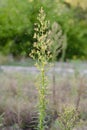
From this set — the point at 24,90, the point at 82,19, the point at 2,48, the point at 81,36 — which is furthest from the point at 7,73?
the point at 82,19

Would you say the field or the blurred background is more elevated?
the blurred background

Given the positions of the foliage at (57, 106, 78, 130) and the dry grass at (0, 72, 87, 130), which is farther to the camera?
the dry grass at (0, 72, 87, 130)

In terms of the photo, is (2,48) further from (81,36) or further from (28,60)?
(81,36)

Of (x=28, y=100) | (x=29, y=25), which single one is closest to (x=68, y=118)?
(x=28, y=100)

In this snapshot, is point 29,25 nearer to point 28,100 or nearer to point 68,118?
point 28,100

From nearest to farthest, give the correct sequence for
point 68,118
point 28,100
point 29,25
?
point 68,118
point 28,100
point 29,25

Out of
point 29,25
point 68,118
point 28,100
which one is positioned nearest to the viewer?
point 68,118

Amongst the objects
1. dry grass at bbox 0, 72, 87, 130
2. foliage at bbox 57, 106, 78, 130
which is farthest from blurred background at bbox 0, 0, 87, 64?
foliage at bbox 57, 106, 78, 130

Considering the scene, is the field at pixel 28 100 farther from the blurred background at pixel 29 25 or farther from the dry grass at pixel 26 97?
the blurred background at pixel 29 25

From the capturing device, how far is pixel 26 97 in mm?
6113

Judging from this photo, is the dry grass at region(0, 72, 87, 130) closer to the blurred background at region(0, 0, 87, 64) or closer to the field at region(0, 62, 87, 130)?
the field at region(0, 62, 87, 130)

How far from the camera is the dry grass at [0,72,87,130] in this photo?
5250 millimetres

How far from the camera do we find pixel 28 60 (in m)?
12.3

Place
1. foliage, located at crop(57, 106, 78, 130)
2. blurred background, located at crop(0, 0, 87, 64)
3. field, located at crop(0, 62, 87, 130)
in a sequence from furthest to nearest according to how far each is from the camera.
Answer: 1. blurred background, located at crop(0, 0, 87, 64)
2. field, located at crop(0, 62, 87, 130)
3. foliage, located at crop(57, 106, 78, 130)
